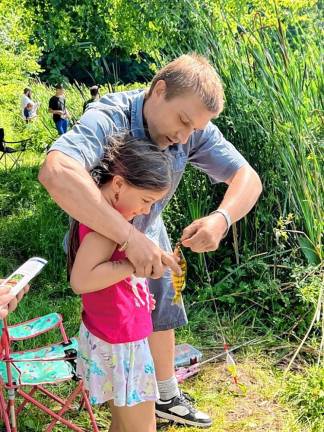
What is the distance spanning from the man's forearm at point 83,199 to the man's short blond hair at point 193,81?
1.47ft

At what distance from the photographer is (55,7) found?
282 inches

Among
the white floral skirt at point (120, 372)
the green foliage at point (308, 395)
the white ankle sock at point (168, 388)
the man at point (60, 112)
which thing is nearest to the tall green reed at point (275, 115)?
the green foliage at point (308, 395)

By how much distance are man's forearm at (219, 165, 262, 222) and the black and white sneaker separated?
1043mm

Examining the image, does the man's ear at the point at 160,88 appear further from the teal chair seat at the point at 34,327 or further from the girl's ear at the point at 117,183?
the teal chair seat at the point at 34,327

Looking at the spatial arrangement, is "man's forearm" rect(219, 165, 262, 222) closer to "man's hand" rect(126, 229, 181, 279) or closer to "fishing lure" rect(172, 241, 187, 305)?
"fishing lure" rect(172, 241, 187, 305)

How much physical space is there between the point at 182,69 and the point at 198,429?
1.74 meters

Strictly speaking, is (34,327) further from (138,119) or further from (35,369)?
(138,119)

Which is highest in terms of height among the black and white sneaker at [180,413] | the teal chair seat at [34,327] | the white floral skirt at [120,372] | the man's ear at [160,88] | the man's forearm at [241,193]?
the man's ear at [160,88]

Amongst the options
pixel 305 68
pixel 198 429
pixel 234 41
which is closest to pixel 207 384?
pixel 198 429

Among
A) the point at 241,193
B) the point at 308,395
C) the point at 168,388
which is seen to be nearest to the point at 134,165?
the point at 241,193

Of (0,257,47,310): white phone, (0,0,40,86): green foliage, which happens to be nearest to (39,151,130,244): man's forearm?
(0,257,47,310): white phone

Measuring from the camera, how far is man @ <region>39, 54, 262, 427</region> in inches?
75.1

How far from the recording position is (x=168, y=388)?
2965mm

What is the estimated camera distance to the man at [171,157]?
75.1 inches
